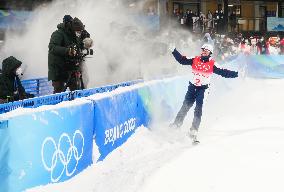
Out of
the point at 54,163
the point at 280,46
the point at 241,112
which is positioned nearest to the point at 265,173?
the point at 54,163

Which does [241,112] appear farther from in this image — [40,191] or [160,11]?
[160,11]

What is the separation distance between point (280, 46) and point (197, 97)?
2007cm

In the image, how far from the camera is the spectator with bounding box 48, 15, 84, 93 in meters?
8.51

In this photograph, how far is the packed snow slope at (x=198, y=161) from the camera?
568cm

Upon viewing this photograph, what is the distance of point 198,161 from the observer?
684cm

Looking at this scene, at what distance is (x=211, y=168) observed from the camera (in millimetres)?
6434

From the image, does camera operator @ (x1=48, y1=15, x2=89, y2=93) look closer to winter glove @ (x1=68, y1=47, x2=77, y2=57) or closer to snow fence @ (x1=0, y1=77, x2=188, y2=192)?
winter glove @ (x1=68, y1=47, x2=77, y2=57)

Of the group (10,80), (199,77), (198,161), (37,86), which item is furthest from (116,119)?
(37,86)

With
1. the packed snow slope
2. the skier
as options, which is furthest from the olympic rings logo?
the skier

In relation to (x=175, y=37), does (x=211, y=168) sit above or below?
below

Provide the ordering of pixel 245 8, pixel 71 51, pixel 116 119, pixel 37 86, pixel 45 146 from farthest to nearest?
pixel 245 8 → pixel 37 86 → pixel 71 51 → pixel 116 119 → pixel 45 146

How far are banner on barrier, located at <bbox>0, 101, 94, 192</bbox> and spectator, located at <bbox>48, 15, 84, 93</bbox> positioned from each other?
2.25 m

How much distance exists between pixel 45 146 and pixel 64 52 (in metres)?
3.60

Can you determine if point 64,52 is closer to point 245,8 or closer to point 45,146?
point 45,146
